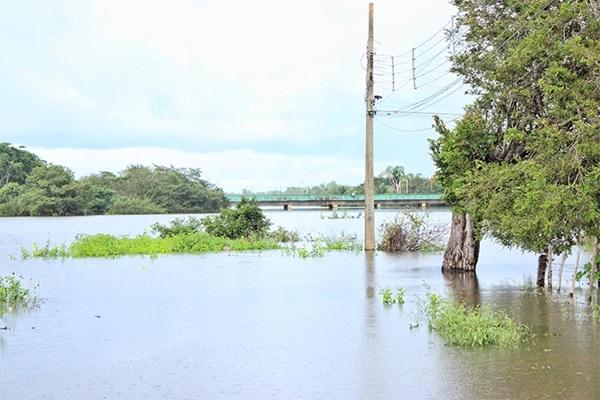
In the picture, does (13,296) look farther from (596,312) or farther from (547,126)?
(596,312)

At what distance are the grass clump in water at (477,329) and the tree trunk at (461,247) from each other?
24.7 feet

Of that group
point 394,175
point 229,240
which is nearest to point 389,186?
point 394,175

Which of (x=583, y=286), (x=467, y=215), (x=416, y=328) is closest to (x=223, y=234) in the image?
(x=467, y=215)

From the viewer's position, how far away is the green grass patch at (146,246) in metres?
26.5

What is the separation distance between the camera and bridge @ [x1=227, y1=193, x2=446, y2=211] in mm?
64812

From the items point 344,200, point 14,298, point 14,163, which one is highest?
point 14,163

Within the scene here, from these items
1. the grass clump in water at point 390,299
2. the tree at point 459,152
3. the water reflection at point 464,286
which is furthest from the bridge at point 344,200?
the grass clump in water at point 390,299

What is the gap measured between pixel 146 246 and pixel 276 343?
18.0 m

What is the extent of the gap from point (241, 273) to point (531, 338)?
11202 millimetres

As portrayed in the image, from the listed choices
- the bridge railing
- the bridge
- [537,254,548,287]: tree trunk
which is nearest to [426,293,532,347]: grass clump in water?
[537,254,548,287]: tree trunk

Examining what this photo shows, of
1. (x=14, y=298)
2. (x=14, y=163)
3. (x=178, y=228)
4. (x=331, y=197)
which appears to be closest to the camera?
(x=14, y=298)

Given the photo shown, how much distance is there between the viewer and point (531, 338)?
10.6m

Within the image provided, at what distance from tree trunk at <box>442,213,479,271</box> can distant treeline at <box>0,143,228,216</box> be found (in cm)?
5004

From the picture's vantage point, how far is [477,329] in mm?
10422
